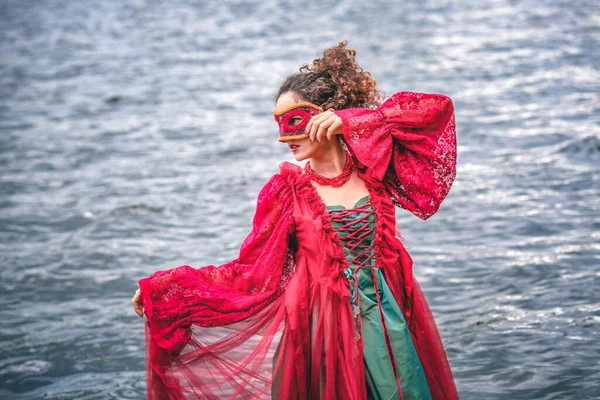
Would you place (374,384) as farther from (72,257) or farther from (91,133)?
(91,133)

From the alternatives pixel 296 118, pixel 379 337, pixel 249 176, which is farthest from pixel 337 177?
pixel 249 176

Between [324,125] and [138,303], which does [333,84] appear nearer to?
[324,125]

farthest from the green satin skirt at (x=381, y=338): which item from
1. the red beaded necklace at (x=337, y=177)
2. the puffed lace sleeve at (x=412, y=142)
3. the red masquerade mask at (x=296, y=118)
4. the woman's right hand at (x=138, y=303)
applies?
the woman's right hand at (x=138, y=303)

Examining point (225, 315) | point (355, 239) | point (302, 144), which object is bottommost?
point (225, 315)

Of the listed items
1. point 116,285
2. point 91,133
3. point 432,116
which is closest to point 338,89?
point 432,116

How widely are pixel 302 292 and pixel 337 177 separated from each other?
52cm

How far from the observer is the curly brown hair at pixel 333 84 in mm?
3402

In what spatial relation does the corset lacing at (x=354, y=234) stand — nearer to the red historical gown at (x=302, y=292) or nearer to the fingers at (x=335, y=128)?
the red historical gown at (x=302, y=292)

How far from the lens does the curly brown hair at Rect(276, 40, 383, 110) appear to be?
340 centimetres

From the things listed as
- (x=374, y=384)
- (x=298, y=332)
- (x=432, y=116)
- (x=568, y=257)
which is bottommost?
(x=568, y=257)

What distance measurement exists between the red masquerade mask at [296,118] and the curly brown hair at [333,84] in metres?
0.06

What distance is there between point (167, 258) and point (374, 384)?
465cm

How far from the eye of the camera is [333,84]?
11.3 feet

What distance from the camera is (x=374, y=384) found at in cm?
323
